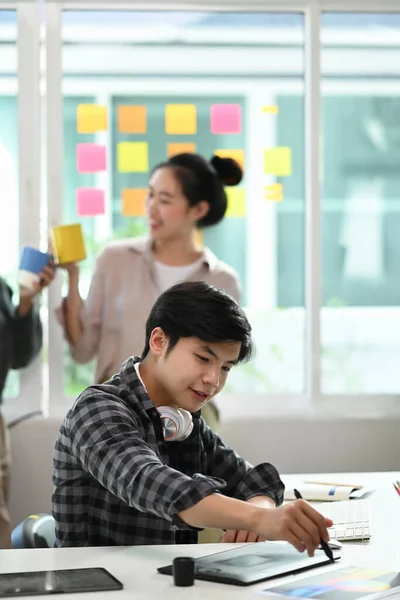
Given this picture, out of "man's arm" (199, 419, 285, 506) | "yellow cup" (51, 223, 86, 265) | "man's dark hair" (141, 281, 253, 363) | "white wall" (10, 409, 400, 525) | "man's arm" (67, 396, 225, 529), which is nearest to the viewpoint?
"man's arm" (67, 396, 225, 529)

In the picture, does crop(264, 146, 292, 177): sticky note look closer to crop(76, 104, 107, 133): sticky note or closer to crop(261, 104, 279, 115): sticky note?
crop(261, 104, 279, 115): sticky note

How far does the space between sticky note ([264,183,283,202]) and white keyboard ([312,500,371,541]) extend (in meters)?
2.06

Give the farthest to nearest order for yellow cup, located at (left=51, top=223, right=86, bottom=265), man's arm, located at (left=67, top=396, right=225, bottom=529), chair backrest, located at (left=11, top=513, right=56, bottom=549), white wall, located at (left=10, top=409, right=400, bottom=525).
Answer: white wall, located at (left=10, top=409, right=400, bottom=525) < yellow cup, located at (left=51, top=223, right=86, bottom=265) < chair backrest, located at (left=11, top=513, right=56, bottom=549) < man's arm, located at (left=67, top=396, right=225, bottom=529)

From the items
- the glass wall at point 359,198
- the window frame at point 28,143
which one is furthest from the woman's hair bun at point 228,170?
the window frame at point 28,143

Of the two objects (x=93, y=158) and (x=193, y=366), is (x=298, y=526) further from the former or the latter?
(x=93, y=158)

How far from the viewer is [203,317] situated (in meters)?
1.82

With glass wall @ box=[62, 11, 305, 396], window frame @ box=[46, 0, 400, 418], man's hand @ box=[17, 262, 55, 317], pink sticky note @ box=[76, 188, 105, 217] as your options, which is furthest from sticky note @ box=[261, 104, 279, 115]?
man's hand @ box=[17, 262, 55, 317]

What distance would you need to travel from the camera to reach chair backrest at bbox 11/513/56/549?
1938 millimetres

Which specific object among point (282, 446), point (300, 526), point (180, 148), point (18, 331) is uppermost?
point (180, 148)

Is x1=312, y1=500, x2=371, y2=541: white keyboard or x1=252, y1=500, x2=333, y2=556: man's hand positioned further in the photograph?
x1=312, y1=500, x2=371, y2=541: white keyboard

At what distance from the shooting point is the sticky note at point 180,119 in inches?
154

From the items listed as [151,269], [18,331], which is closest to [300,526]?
[151,269]

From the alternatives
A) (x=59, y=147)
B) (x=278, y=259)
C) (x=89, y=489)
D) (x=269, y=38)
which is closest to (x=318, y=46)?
(x=269, y=38)

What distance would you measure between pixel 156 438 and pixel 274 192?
7.45 feet
